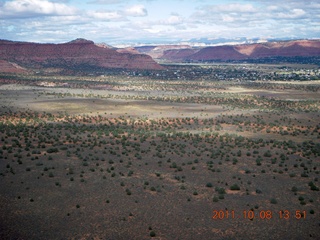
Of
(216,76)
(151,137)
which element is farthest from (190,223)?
(216,76)

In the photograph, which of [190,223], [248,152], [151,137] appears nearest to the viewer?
[190,223]

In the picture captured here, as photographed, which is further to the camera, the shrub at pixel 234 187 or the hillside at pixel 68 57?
the hillside at pixel 68 57

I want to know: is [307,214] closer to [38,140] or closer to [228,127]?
[38,140]

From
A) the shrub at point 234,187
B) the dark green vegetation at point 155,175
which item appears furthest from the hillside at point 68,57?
the shrub at point 234,187

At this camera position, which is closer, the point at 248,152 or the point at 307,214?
the point at 307,214

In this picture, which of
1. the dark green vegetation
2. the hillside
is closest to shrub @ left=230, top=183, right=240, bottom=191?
the dark green vegetation

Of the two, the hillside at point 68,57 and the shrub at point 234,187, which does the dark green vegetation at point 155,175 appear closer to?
the shrub at point 234,187

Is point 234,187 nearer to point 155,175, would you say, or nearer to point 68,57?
point 155,175
